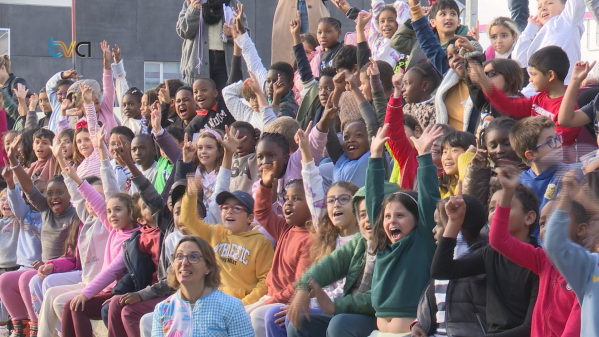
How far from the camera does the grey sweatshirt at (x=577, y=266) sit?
3.36m

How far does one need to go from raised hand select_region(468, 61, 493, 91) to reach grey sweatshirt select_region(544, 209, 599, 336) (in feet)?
6.90

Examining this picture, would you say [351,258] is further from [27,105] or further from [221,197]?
[27,105]

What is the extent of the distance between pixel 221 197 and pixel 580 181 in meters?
3.19

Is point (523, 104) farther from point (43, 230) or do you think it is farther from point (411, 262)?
point (43, 230)

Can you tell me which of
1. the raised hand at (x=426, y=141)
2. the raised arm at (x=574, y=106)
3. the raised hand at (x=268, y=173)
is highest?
the raised arm at (x=574, y=106)

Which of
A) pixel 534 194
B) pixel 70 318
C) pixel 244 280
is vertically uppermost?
pixel 534 194

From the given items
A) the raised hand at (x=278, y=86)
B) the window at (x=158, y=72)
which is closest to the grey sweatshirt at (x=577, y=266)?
the raised hand at (x=278, y=86)

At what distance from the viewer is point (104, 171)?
24.7ft

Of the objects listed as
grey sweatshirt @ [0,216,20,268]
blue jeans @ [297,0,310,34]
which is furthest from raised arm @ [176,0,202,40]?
grey sweatshirt @ [0,216,20,268]

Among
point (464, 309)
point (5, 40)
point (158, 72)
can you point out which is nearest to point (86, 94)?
point (464, 309)

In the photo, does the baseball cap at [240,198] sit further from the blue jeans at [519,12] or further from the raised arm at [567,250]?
the blue jeans at [519,12]

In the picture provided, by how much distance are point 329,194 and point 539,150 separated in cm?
136

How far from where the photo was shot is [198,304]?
17.5ft

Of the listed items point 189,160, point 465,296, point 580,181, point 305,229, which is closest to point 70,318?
point 189,160
